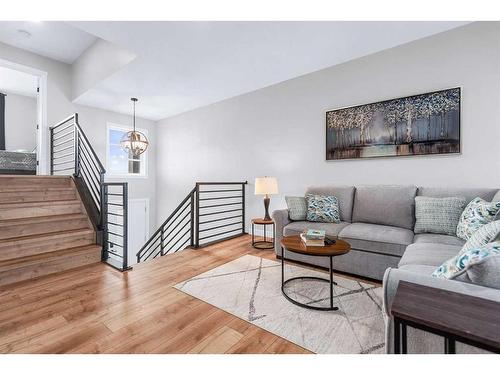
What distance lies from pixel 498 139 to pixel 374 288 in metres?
1.95

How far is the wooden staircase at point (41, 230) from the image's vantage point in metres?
2.33

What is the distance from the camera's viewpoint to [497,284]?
0.88 m

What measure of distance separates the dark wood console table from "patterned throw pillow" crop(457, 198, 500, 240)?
1.43 m

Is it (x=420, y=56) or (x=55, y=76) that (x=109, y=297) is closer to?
(x=420, y=56)

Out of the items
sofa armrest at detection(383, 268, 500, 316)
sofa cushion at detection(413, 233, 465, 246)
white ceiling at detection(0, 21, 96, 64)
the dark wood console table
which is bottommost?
sofa cushion at detection(413, 233, 465, 246)

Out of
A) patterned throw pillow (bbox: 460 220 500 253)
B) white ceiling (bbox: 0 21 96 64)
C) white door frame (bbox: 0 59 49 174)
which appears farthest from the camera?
white door frame (bbox: 0 59 49 174)

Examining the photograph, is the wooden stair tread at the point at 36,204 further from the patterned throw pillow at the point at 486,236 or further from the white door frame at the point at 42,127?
the patterned throw pillow at the point at 486,236

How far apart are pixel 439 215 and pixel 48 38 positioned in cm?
588

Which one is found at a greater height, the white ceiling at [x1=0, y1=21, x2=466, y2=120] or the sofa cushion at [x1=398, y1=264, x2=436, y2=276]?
the white ceiling at [x1=0, y1=21, x2=466, y2=120]

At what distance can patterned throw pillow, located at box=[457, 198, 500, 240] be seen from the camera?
1820 mm

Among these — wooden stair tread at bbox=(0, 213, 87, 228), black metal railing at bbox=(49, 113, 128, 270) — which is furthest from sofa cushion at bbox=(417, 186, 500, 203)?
wooden stair tread at bbox=(0, 213, 87, 228)

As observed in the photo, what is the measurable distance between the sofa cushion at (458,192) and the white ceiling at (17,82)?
22.0 ft

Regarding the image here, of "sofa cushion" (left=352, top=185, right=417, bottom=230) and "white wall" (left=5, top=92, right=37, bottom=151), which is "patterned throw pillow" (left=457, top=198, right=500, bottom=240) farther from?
"white wall" (left=5, top=92, right=37, bottom=151)

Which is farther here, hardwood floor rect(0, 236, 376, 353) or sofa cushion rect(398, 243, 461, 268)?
sofa cushion rect(398, 243, 461, 268)
